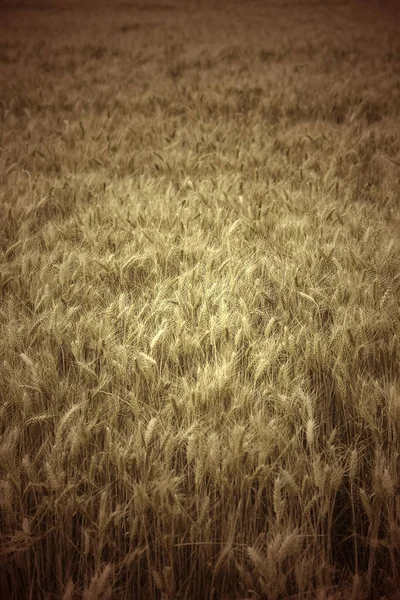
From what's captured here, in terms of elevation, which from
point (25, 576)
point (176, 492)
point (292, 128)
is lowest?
point (25, 576)

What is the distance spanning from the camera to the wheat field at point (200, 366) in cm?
99

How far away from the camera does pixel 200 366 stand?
58.4 inches

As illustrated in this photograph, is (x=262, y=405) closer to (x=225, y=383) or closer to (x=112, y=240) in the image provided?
(x=225, y=383)

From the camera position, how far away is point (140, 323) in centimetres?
159

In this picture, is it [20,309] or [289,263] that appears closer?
[20,309]

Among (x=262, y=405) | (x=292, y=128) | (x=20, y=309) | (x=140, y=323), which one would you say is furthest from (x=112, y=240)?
(x=292, y=128)

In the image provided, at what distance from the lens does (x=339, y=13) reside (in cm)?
1583

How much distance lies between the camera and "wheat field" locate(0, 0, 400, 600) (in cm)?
99

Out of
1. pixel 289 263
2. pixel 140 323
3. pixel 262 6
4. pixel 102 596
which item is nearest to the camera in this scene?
pixel 102 596

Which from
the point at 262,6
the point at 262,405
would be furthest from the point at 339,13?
the point at 262,405

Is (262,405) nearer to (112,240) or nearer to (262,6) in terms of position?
(112,240)

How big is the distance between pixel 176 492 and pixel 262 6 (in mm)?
21562

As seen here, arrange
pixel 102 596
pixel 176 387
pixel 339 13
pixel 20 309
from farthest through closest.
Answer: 1. pixel 339 13
2. pixel 20 309
3. pixel 176 387
4. pixel 102 596

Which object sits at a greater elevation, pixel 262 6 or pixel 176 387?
pixel 262 6
